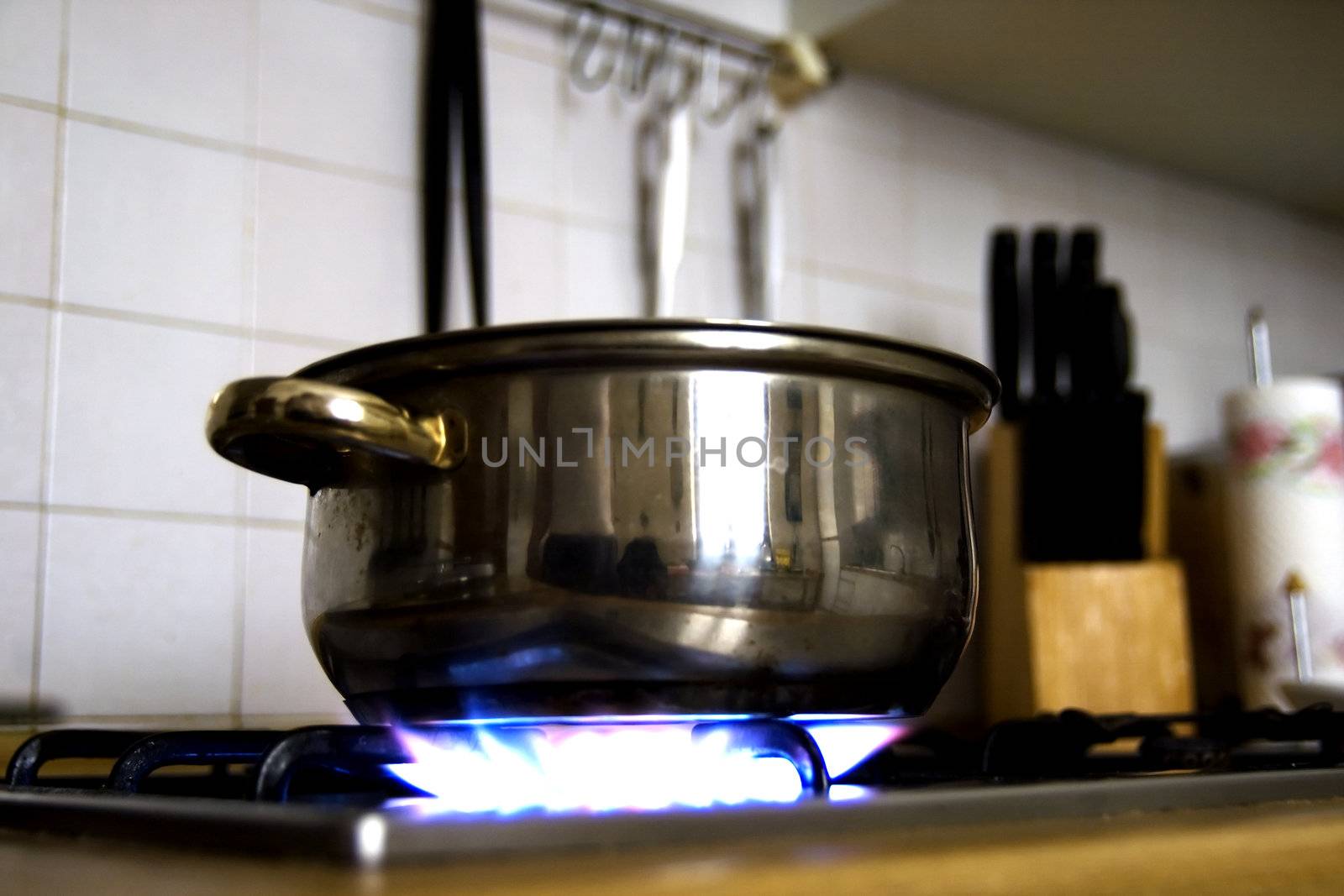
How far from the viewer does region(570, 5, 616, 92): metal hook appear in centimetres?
102

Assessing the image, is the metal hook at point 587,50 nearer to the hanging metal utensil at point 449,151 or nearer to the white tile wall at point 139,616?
the hanging metal utensil at point 449,151

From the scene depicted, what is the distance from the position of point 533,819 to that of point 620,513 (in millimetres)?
175

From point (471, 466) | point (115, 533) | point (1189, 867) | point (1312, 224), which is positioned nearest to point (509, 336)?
point (471, 466)

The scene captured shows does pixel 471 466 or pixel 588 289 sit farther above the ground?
pixel 588 289

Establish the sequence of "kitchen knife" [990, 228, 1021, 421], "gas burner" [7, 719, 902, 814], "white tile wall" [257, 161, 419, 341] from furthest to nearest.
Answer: "kitchen knife" [990, 228, 1021, 421]
"white tile wall" [257, 161, 419, 341]
"gas burner" [7, 719, 902, 814]

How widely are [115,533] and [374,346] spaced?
1.40 ft

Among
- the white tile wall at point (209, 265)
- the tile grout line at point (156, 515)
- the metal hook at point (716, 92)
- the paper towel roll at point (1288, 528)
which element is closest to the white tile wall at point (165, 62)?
the white tile wall at point (209, 265)

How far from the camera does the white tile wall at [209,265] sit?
77 cm

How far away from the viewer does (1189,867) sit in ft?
0.86

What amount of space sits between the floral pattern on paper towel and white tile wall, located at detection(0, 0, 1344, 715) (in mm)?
418

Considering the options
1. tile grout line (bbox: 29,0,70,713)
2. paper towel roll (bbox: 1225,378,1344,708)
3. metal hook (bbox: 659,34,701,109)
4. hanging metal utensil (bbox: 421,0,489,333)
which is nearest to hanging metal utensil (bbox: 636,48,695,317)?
metal hook (bbox: 659,34,701,109)

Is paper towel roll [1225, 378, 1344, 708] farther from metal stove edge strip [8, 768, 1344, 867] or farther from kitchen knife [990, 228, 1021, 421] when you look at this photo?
metal stove edge strip [8, 768, 1344, 867]

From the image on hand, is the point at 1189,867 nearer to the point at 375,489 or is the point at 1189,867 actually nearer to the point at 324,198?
the point at 375,489

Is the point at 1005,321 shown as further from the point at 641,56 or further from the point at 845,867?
the point at 845,867
